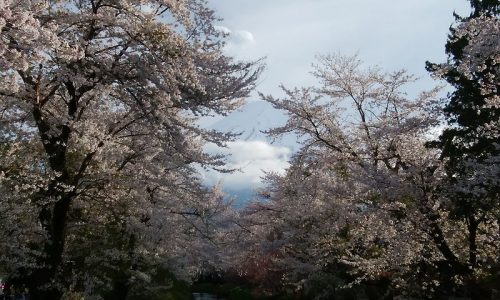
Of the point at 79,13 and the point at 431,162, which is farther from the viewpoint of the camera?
the point at 431,162

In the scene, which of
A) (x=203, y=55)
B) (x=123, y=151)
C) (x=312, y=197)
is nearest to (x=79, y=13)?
(x=203, y=55)

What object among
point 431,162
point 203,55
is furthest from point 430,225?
point 203,55

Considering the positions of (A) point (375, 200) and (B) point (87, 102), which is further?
(A) point (375, 200)

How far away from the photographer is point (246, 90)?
12.0 meters

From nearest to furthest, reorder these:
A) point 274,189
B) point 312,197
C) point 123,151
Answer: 1. point 123,151
2. point 312,197
3. point 274,189

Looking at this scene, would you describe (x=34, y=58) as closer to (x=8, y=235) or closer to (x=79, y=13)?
(x=79, y=13)

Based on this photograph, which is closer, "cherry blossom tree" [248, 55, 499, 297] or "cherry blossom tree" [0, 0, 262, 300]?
"cherry blossom tree" [0, 0, 262, 300]

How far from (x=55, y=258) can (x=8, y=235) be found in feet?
5.31

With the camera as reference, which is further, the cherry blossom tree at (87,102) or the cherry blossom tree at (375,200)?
the cherry blossom tree at (375,200)

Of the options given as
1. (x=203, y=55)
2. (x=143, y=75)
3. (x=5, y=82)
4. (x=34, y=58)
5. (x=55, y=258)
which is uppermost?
(x=203, y=55)

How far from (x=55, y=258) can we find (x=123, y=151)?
3790 millimetres

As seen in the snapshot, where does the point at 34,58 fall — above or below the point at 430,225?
above

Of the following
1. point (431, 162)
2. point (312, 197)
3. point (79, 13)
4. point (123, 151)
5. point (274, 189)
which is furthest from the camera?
point (274, 189)

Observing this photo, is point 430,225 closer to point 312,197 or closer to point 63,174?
point 312,197
